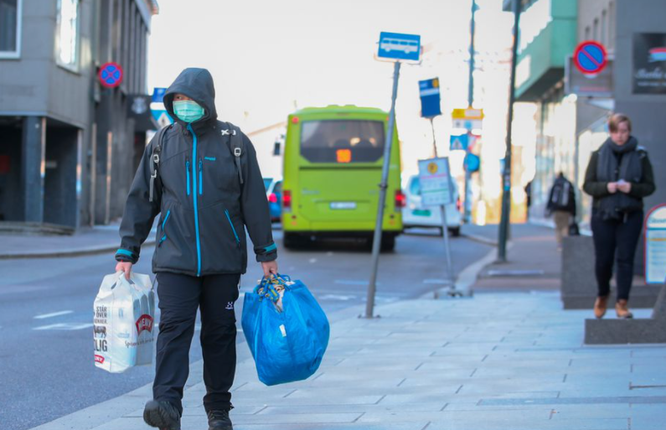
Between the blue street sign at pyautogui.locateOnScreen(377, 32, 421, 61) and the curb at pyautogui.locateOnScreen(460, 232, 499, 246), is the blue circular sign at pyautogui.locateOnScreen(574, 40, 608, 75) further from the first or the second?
the curb at pyautogui.locateOnScreen(460, 232, 499, 246)

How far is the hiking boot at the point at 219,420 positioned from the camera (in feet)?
18.5

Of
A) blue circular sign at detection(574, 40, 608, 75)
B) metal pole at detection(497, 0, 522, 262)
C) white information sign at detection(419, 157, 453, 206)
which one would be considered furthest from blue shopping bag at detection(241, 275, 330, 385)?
metal pole at detection(497, 0, 522, 262)

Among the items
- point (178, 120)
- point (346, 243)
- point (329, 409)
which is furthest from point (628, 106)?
point (346, 243)

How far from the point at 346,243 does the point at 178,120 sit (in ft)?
78.8

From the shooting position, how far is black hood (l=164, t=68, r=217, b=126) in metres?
5.52

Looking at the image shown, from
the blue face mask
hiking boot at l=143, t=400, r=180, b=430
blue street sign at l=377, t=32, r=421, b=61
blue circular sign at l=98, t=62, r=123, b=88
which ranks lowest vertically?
hiking boot at l=143, t=400, r=180, b=430

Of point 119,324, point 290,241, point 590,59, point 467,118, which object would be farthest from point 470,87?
point 119,324

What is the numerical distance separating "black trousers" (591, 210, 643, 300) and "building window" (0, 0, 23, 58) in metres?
21.3

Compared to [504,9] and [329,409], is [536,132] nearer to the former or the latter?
[504,9]

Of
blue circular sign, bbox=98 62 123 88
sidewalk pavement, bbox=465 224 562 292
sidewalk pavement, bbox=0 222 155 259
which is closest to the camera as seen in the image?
sidewalk pavement, bbox=465 224 562 292

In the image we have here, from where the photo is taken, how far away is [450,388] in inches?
288

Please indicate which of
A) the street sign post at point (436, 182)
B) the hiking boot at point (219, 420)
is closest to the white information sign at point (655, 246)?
the street sign post at point (436, 182)

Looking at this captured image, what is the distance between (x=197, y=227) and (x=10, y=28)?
24.4m

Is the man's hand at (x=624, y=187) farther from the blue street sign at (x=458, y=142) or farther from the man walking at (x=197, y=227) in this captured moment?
the blue street sign at (x=458, y=142)
